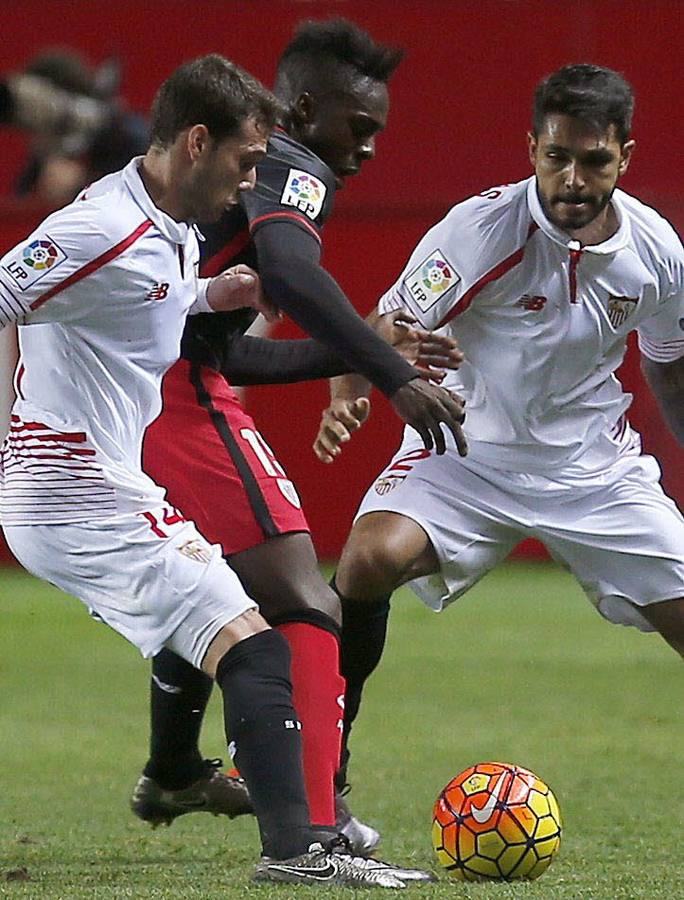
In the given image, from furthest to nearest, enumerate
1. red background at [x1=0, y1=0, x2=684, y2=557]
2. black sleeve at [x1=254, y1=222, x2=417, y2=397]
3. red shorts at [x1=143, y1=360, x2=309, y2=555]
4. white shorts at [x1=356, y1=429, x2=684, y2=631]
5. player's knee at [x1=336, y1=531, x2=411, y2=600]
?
red background at [x1=0, y1=0, x2=684, y2=557] < white shorts at [x1=356, y1=429, x2=684, y2=631] < player's knee at [x1=336, y1=531, x2=411, y2=600] < red shorts at [x1=143, y1=360, x2=309, y2=555] < black sleeve at [x1=254, y1=222, x2=417, y2=397]

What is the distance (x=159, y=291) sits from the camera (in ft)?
13.7

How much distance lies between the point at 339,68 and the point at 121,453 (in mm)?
1476

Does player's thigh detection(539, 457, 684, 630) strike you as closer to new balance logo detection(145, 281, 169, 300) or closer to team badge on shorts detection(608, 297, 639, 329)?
team badge on shorts detection(608, 297, 639, 329)

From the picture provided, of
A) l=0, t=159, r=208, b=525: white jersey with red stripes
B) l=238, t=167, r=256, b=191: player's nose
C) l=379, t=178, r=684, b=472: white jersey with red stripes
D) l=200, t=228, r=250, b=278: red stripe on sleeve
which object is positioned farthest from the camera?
l=379, t=178, r=684, b=472: white jersey with red stripes

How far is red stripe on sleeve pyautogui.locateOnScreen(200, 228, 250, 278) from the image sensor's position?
16.5ft

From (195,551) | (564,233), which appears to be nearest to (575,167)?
(564,233)

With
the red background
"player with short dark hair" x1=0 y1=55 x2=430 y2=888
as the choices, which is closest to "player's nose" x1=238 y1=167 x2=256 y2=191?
"player with short dark hair" x1=0 y1=55 x2=430 y2=888

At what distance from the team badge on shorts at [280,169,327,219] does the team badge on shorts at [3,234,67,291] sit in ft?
2.72

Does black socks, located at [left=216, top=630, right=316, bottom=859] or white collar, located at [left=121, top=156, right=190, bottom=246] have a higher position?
white collar, located at [left=121, top=156, right=190, bottom=246]

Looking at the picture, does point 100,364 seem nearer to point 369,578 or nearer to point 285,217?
point 285,217

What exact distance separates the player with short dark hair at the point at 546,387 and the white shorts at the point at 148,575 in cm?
104

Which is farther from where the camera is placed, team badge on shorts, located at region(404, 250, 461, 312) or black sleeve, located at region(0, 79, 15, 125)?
black sleeve, located at region(0, 79, 15, 125)

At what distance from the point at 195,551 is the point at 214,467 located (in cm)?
66

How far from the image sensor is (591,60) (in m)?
14.8
